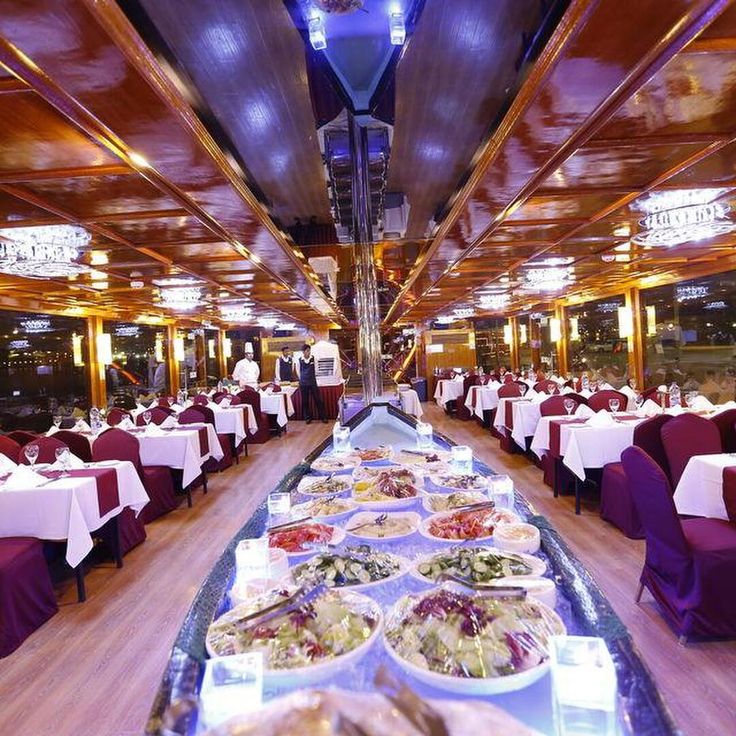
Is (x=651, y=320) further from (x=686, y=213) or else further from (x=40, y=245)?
(x=40, y=245)

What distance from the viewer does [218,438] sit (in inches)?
311

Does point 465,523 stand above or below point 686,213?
below

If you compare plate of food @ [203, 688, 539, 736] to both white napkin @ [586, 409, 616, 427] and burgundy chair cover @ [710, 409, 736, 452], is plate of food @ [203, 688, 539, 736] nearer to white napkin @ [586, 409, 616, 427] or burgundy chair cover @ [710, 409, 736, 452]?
burgundy chair cover @ [710, 409, 736, 452]

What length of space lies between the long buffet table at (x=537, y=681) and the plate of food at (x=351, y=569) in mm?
29

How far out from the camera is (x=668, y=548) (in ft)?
9.23

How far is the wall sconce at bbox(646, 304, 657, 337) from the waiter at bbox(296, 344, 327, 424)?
23.7ft

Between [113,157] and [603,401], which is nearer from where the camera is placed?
[113,157]

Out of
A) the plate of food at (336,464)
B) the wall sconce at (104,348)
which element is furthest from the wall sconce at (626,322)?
the wall sconce at (104,348)

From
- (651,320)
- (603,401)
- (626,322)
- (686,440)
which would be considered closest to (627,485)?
(686,440)

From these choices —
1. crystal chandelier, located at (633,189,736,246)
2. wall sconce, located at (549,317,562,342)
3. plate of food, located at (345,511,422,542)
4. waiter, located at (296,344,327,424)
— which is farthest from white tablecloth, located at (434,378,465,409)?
plate of food, located at (345,511,422,542)

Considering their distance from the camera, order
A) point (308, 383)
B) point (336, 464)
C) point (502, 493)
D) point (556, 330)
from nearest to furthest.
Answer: point (502, 493) < point (336, 464) < point (308, 383) < point (556, 330)

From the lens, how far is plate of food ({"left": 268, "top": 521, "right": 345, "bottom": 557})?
1.54 m

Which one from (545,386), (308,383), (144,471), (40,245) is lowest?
(144,471)

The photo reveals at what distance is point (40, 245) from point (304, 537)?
14.6 ft
